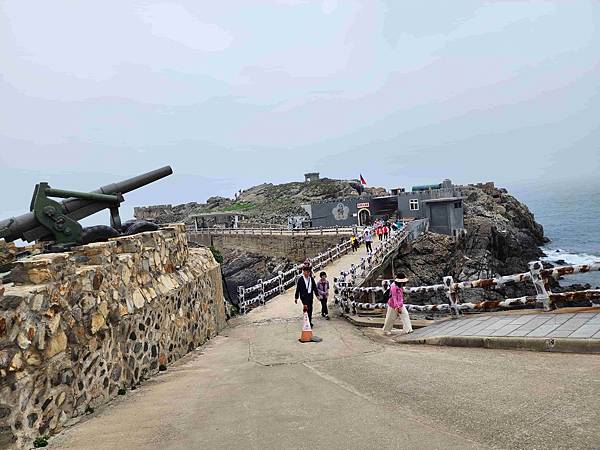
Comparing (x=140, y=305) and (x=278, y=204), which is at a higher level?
(x=278, y=204)

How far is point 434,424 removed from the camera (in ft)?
12.6

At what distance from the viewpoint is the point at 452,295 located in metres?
8.96

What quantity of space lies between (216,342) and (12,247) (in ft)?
14.2

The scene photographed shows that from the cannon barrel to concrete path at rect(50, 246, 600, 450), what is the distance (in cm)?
378

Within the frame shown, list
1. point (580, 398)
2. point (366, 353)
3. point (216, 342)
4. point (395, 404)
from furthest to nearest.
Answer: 1. point (216, 342)
2. point (366, 353)
3. point (395, 404)
4. point (580, 398)

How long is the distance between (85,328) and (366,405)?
11.0 feet

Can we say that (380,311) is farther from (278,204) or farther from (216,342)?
(278,204)

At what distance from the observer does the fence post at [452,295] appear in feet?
28.5

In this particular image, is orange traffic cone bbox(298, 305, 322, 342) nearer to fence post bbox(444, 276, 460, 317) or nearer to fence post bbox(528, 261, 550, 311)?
fence post bbox(444, 276, 460, 317)

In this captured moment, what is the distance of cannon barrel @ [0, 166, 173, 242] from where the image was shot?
809cm

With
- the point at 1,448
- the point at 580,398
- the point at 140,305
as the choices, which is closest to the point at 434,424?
the point at 580,398

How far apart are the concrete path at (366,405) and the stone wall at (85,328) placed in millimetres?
308

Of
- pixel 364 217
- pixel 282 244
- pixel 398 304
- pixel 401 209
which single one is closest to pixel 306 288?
pixel 398 304

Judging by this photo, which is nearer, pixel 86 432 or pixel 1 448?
pixel 1 448
